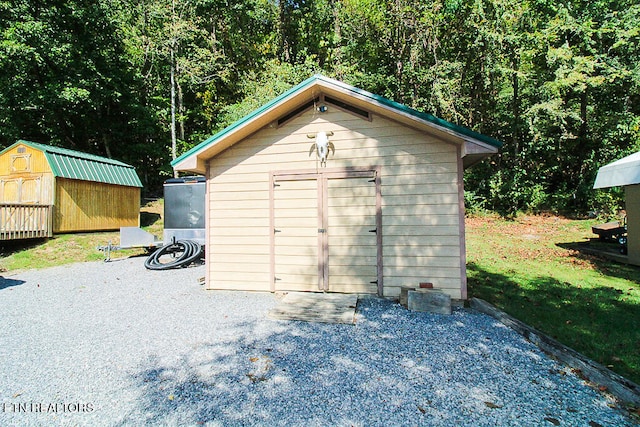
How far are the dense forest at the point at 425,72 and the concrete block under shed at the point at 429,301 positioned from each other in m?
12.9

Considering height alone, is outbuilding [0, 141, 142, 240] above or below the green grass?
above

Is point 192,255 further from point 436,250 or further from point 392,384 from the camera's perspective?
point 392,384

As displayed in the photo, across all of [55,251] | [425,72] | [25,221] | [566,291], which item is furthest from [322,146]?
[425,72]

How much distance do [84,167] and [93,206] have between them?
1.65 metres

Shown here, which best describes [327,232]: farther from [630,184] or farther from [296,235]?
[630,184]

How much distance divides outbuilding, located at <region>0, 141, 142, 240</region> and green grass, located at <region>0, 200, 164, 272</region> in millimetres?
488

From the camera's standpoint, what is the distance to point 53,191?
11547 mm

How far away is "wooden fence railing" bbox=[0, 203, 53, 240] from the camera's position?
392 inches

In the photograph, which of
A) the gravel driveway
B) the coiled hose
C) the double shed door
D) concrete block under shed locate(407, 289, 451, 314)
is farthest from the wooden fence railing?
concrete block under shed locate(407, 289, 451, 314)

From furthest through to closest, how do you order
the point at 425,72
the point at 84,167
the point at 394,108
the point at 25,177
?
the point at 425,72
the point at 84,167
the point at 25,177
the point at 394,108

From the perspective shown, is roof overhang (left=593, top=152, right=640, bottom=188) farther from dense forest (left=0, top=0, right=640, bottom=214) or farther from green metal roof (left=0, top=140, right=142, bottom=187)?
green metal roof (left=0, top=140, right=142, bottom=187)

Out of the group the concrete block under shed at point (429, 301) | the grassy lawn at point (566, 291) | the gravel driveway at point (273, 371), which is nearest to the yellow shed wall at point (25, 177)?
the gravel driveway at point (273, 371)

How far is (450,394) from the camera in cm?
277

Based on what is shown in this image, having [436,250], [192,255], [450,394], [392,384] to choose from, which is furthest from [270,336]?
[192,255]
